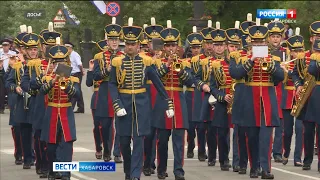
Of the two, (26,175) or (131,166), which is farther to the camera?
(26,175)

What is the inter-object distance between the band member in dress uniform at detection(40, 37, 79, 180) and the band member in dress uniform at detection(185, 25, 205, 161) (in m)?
3.03

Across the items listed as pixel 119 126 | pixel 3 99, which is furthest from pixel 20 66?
pixel 3 99

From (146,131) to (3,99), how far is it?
641 inches

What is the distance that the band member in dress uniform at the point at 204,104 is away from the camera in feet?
66.5

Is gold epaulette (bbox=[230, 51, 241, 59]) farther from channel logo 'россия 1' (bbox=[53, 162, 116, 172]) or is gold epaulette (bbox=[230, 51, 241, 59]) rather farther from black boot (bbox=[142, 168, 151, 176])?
channel logo 'россия 1' (bbox=[53, 162, 116, 172])

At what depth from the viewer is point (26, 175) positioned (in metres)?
19.7

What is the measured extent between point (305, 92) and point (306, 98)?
10 cm

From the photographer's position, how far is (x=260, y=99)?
18703mm

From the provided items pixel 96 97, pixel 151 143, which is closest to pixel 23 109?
pixel 96 97

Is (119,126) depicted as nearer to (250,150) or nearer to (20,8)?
(250,150)

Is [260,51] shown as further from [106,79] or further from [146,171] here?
[106,79]

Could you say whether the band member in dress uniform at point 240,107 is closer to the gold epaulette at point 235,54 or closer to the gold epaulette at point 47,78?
the gold epaulette at point 235,54

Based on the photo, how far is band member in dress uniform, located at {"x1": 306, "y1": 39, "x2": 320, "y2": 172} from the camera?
19047 mm

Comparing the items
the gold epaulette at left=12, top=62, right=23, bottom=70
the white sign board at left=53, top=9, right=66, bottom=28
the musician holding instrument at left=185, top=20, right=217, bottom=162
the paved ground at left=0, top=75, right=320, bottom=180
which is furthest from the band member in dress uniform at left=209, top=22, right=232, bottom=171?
the white sign board at left=53, top=9, right=66, bottom=28
